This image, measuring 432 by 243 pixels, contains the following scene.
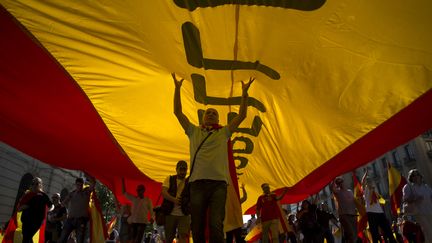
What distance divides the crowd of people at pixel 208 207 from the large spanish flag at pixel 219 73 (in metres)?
0.48

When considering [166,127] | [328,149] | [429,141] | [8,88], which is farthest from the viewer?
[429,141]

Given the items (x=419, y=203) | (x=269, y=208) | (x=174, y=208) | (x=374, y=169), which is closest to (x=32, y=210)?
(x=174, y=208)

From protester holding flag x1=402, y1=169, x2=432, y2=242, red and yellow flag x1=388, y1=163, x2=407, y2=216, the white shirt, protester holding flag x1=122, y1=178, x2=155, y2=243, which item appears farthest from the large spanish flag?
red and yellow flag x1=388, y1=163, x2=407, y2=216

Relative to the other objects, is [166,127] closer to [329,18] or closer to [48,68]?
[48,68]

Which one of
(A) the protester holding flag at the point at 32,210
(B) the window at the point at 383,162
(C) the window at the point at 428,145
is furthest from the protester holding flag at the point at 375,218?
(B) the window at the point at 383,162

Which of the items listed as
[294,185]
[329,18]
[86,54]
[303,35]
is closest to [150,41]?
[86,54]

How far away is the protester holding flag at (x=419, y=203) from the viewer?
5473mm

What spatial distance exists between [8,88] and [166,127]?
7.64 feet

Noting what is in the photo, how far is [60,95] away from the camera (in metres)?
4.20

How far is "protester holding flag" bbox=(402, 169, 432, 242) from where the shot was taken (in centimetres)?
547

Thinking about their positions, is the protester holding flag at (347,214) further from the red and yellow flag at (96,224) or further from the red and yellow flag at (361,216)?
the red and yellow flag at (96,224)

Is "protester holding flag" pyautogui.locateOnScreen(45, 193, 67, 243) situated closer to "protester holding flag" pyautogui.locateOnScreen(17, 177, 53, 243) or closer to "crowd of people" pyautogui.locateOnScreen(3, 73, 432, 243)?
"crowd of people" pyautogui.locateOnScreen(3, 73, 432, 243)

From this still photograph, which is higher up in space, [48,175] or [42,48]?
[48,175]

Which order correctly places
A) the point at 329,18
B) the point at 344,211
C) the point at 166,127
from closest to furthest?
1. the point at 329,18
2. the point at 166,127
3. the point at 344,211
